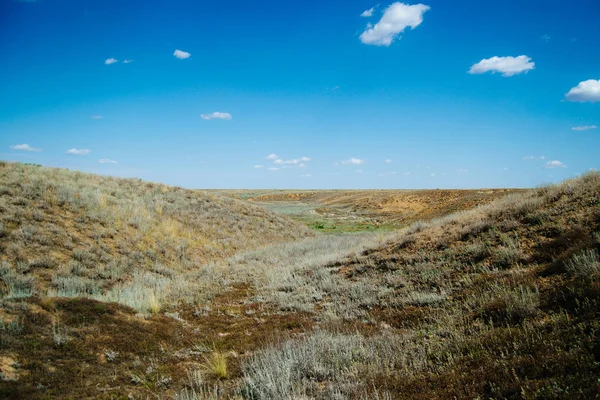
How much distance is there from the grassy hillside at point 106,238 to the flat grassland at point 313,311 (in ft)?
0.29

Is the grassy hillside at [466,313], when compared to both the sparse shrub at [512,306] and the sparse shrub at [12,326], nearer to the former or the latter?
the sparse shrub at [512,306]

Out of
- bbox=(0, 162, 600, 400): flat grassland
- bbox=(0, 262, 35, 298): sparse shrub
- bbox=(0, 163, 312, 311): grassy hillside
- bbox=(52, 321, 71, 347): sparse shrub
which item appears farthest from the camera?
bbox=(0, 163, 312, 311): grassy hillside

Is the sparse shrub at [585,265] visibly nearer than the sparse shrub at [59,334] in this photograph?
No

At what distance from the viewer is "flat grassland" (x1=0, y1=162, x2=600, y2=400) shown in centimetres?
416

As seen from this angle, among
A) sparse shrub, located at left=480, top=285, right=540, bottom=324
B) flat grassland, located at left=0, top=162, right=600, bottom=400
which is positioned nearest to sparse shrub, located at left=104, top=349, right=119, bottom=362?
flat grassland, located at left=0, top=162, right=600, bottom=400

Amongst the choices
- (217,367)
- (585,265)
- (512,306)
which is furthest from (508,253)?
(217,367)

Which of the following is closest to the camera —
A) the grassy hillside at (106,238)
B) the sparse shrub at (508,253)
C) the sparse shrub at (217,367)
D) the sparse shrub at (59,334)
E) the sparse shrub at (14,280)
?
the sparse shrub at (217,367)

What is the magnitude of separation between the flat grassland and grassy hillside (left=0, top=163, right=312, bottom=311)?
Answer: 0.09 metres

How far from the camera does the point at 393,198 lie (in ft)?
188

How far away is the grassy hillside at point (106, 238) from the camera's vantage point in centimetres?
1075

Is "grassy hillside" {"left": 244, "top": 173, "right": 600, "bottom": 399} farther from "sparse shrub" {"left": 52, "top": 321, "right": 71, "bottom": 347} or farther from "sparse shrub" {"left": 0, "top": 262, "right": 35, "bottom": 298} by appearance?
"sparse shrub" {"left": 0, "top": 262, "right": 35, "bottom": 298}

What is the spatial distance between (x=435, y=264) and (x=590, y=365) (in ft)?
20.8

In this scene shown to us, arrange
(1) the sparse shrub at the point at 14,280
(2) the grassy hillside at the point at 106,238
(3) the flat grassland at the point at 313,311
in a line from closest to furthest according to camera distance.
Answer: (3) the flat grassland at the point at 313,311 → (1) the sparse shrub at the point at 14,280 → (2) the grassy hillside at the point at 106,238

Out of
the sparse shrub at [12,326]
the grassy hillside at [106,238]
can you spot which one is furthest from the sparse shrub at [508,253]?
the sparse shrub at [12,326]
